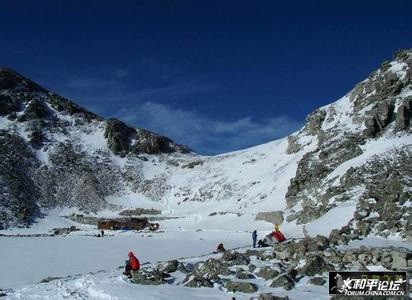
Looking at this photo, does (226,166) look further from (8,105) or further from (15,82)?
(15,82)

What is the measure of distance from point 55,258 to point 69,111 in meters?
76.4

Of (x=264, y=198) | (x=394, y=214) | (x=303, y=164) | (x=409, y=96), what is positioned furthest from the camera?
(x=264, y=198)

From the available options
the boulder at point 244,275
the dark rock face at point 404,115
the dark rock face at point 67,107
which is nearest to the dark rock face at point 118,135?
the dark rock face at point 67,107

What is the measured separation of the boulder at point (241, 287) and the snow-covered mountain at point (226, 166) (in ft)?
45.0

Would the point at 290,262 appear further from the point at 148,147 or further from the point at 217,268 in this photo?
the point at 148,147

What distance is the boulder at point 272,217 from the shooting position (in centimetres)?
4889

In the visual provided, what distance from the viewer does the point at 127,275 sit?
21328 millimetres

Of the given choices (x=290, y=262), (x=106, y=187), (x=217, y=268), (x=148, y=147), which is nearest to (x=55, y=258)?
(x=217, y=268)

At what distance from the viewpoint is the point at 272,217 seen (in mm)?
50125

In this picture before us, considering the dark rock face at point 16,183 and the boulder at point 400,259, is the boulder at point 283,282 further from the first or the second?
the dark rock face at point 16,183

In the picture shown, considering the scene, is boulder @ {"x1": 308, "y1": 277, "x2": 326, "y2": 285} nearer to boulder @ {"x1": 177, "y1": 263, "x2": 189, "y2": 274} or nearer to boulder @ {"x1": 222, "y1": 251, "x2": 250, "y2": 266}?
boulder @ {"x1": 222, "y1": 251, "x2": 250, "y2": 266}

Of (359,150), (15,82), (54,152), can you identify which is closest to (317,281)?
(359,150)

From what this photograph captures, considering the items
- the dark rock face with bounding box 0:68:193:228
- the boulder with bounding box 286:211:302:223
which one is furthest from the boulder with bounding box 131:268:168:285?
the dark rock face with bounding box 0:68:193:228

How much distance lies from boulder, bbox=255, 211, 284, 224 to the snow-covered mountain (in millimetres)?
244
